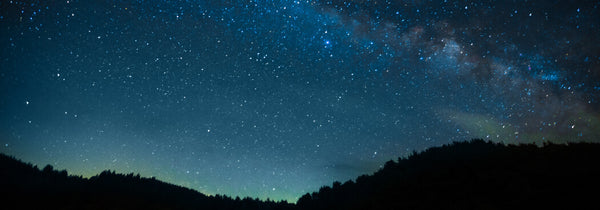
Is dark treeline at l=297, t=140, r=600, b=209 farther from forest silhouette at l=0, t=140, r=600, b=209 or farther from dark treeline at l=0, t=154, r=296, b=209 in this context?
dark treeline at l=0, t=154, r=296, b=209

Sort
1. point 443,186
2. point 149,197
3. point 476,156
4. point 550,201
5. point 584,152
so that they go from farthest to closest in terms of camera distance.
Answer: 1. point 149,197
2. point 476,156
3. point 443,186
4. point 584,152
5. point 550,201

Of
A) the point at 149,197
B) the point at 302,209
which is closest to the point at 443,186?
the point at 302,209

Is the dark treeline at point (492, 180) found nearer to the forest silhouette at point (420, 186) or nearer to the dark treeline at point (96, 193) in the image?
the forest silhouette at point (420, 186)

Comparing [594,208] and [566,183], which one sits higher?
[566,183]

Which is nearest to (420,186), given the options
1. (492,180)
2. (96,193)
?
(492,180)

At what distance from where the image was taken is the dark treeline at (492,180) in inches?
296

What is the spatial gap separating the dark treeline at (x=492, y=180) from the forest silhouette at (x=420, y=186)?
22 millimetres

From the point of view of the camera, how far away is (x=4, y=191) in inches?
722

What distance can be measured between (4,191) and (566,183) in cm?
2958

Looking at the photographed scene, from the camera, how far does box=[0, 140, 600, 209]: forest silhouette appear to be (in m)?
8.05

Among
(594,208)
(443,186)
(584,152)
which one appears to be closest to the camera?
(594,208)

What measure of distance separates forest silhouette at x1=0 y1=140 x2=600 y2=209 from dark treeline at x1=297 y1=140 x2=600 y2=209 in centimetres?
2

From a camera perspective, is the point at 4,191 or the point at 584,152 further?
the point at 4,191

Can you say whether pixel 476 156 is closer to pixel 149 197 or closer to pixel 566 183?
pixel 566 183
